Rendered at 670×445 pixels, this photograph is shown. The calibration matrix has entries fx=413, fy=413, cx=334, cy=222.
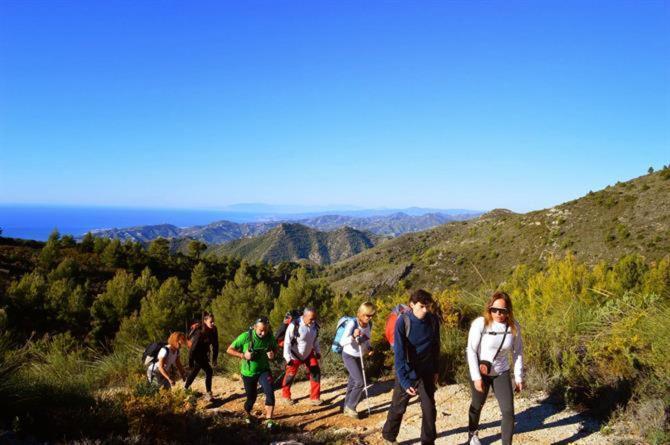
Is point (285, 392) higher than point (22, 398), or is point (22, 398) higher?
point (22, 398)

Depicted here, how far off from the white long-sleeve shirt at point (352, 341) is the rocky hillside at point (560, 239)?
26.3m

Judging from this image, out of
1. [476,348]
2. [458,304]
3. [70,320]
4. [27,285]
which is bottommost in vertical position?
[70,320]

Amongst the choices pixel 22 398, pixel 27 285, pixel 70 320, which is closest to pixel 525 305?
pixel 22 398

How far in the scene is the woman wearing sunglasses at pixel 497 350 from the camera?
13.3 feet

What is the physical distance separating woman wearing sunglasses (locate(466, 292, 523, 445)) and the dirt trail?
84 centimetres

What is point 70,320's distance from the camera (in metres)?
27.3

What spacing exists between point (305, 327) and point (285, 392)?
1.25 m

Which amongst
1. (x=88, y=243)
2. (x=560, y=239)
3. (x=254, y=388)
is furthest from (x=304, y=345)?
(x=88, y=243)

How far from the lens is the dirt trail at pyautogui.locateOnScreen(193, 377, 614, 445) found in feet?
15.1

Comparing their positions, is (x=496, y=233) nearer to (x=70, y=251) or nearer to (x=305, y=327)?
(x=70, y=251)

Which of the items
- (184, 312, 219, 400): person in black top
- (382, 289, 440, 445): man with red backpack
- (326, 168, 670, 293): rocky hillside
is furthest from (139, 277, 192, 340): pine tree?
(326, 168, 670, 293): rocky hillside

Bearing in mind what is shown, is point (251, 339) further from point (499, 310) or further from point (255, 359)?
point (499, 310)

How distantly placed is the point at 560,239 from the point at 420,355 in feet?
149

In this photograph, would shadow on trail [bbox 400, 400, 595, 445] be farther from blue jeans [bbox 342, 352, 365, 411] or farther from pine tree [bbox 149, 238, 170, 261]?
pine tree [bbox 149, 238, 170, 261]
